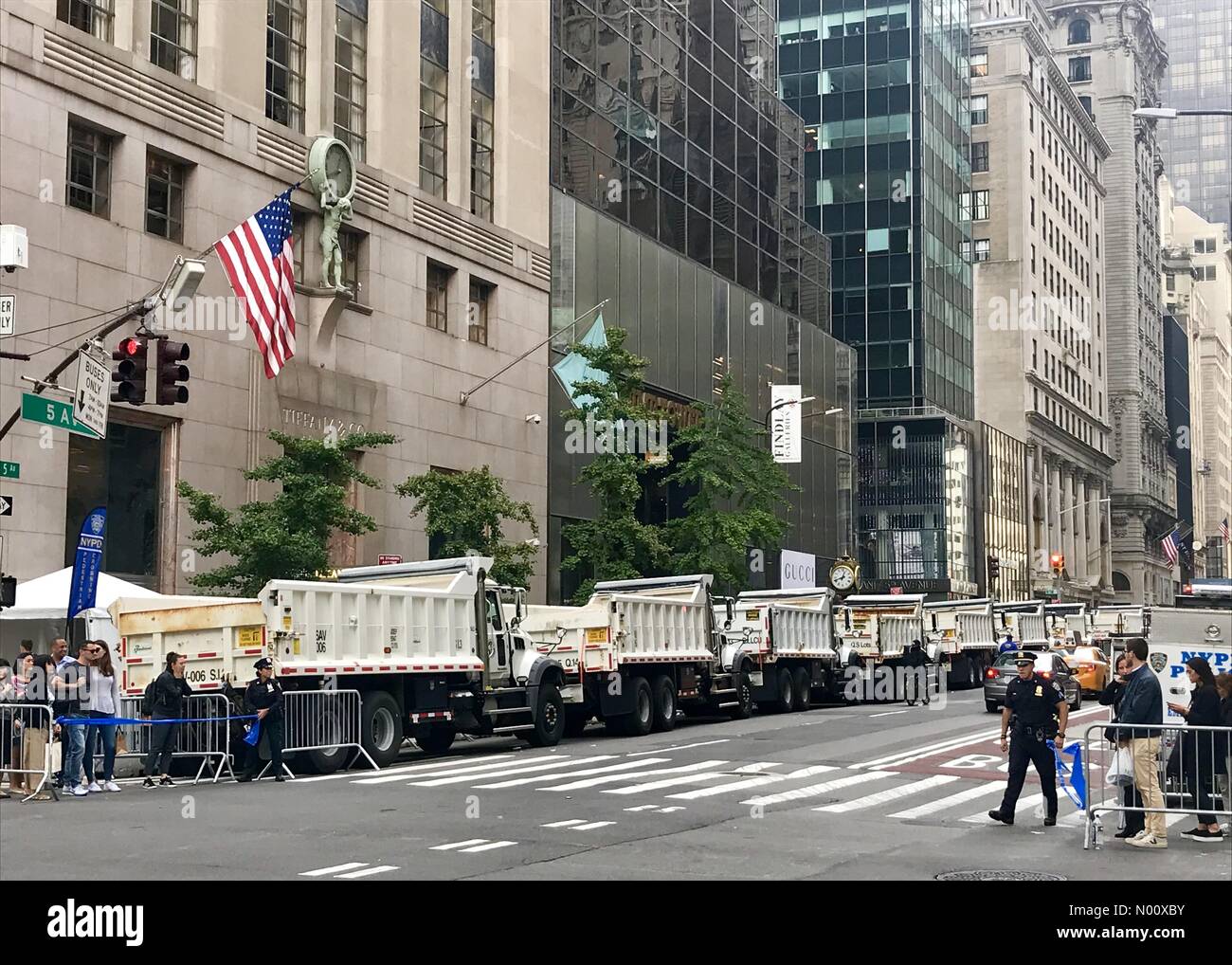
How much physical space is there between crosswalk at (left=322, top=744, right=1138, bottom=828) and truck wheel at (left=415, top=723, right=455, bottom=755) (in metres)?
1.14

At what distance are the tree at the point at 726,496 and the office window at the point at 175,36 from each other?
1781 cm

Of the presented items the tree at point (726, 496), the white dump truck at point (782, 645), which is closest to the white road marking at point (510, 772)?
the white dump truck at point (782, 645)

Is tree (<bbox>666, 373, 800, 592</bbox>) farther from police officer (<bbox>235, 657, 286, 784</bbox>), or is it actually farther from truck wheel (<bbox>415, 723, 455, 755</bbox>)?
police officer (<bbox>235, 657, 286, 784</bbox>)

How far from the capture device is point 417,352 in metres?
39.8

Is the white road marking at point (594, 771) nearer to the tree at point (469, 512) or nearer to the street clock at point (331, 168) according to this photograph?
the tree at point (469, 512)

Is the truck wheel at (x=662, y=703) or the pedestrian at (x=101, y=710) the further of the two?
the truck wheel at (x=662, y=703)

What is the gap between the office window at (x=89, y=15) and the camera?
29.9m

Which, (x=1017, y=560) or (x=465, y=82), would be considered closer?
(x=465, y=82)

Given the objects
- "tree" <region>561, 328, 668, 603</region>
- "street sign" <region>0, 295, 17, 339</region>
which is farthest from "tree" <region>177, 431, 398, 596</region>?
"tree" <region>561, 328, 668, 603</region>

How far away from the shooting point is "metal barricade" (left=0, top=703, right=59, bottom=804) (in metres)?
17.8
